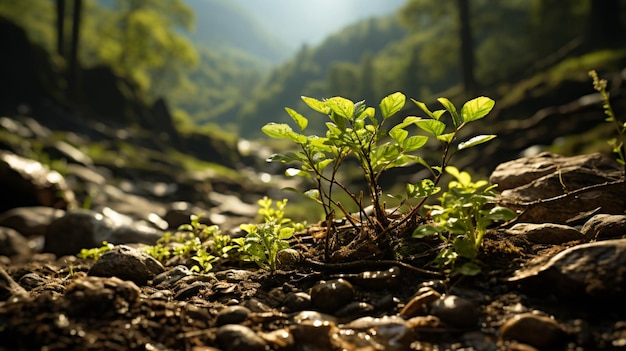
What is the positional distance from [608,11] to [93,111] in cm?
2889

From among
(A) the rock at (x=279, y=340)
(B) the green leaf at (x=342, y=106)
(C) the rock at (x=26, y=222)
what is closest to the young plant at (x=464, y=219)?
(B) the green leaf at (x=342, y=106)

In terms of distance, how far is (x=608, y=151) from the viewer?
8.05 m

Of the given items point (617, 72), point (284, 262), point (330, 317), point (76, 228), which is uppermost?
point (617, 72)

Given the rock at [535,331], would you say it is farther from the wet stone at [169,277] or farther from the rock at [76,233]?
A: the rock at [76,233]

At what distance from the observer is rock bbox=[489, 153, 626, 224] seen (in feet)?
9.36

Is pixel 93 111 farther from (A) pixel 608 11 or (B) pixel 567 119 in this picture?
(A) pixel 608 11

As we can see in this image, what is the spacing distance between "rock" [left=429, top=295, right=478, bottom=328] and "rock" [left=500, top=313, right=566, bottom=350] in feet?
0.42

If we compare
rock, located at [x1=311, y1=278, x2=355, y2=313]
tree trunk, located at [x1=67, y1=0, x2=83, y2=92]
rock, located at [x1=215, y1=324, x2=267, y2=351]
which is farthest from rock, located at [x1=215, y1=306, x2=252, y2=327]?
tree trunk, located at [x1=67, y1=0, x2=83, y2=92]

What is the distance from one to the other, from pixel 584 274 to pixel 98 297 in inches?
79.8

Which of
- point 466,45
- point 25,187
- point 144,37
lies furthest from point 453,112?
point 144,37

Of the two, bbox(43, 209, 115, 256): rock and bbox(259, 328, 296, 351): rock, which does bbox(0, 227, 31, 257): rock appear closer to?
bbox(43, 209, 115, 256): rock

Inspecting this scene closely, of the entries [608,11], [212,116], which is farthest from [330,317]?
[212,116]

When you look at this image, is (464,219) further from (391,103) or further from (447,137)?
(391,103)

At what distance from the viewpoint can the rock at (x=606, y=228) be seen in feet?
7.37
